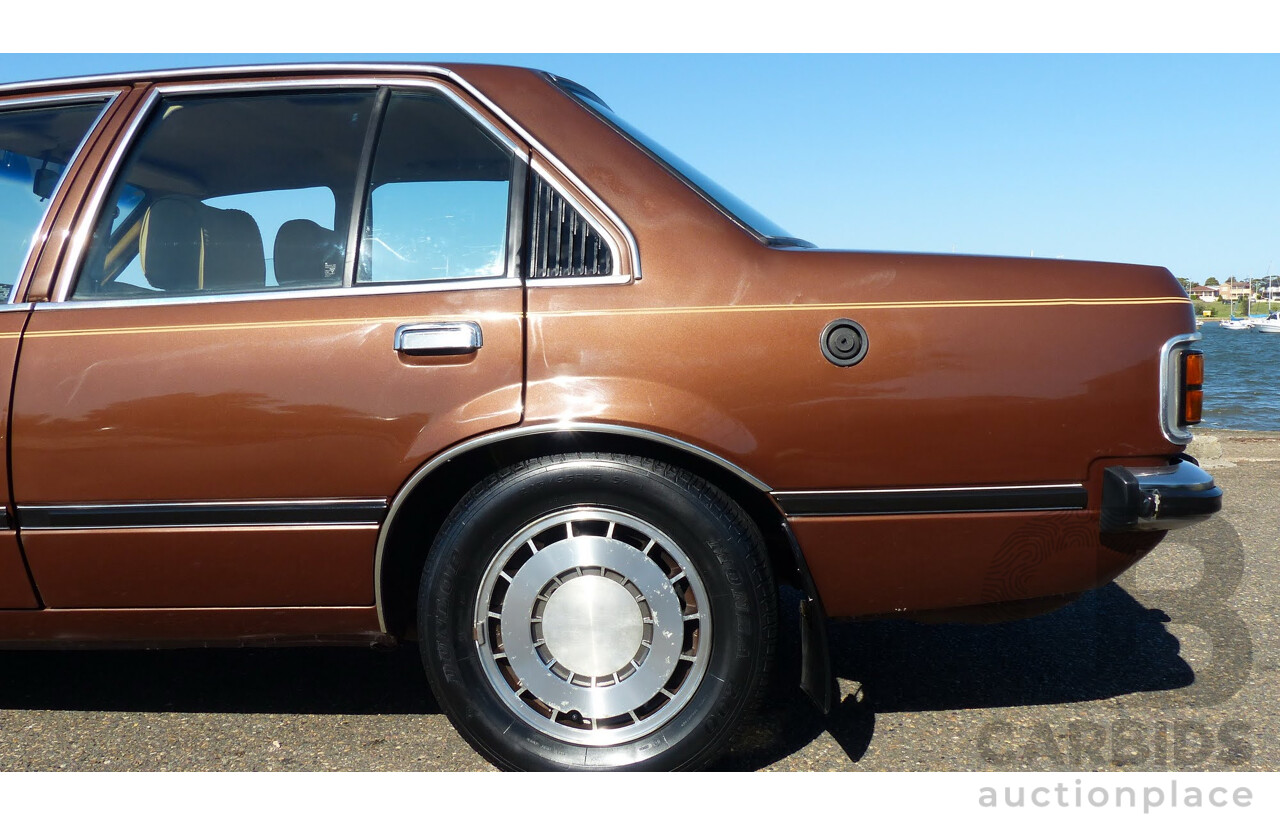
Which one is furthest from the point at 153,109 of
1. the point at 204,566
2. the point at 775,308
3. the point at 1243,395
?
the point at 1243,395

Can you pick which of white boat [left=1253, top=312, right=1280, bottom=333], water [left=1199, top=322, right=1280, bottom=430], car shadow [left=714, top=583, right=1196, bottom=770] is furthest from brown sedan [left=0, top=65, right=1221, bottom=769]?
white boat [left=1253, top=312, right=1280, bottom=333]

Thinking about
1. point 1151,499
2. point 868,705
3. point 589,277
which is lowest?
point 868,705

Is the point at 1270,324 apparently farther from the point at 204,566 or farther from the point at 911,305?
the point at 204,566

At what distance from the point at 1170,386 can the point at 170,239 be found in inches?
98.9

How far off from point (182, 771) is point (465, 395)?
1.22 metres

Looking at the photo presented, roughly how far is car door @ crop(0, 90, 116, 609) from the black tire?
103 centimetres

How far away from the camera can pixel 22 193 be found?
2.71 metres

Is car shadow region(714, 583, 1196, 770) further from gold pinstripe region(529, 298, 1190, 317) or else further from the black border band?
gold pinstripe region(529, 298, 1190, 317)

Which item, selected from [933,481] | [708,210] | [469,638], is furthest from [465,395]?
[933,481]

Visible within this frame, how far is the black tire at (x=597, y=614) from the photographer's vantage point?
2236mm

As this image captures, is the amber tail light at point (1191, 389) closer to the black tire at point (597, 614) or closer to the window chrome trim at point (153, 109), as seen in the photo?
the black tire at point (597, 614)

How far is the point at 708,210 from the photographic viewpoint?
2.34 meters

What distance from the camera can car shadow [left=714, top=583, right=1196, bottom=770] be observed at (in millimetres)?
2664

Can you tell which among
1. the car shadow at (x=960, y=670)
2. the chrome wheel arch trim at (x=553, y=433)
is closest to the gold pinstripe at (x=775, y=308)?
the chrome wheel arch trim at (x=553, y=433)
